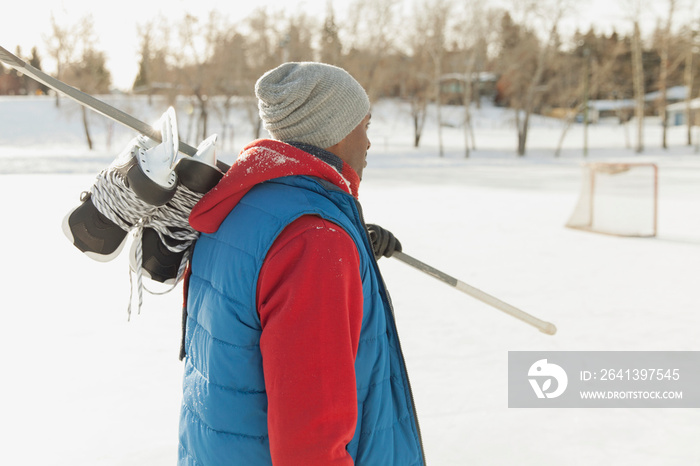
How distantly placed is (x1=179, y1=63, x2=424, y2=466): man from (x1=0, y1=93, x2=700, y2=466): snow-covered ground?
1.57 m

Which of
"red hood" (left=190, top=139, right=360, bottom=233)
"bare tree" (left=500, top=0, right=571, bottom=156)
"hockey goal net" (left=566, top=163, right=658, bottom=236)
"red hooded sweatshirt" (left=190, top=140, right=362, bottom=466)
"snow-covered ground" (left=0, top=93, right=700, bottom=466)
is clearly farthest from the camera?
"bare tree" (left=500, top=0, right=571, bottom=156)

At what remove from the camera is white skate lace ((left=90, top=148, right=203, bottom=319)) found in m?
1.39

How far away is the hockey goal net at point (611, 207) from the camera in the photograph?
29.0 ft

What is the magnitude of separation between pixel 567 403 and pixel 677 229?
257 inches

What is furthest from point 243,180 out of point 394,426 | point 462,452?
point 462,452

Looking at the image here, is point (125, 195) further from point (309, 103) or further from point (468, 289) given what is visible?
point (468, 289)

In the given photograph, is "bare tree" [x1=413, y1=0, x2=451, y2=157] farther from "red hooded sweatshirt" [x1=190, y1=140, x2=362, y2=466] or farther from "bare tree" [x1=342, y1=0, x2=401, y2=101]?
"red hooded sweatshirt" [x1=190, y1=140, x2=362, y2=466]

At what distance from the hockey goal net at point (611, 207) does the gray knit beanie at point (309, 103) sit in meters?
7.99

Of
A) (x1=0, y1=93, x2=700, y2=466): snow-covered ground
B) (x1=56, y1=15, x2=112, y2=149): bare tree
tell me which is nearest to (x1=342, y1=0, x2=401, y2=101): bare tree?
(x1=56, y1=15, x2=112, y2=149): bare tree

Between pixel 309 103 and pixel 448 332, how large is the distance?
10.7ft

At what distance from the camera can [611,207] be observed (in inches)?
390

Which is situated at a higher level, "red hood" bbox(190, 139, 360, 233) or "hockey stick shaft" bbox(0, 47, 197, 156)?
"hockey stick shaft" bbox(0, 47, 197, 156)

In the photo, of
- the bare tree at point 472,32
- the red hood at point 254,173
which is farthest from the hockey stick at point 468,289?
the bare tree at point 472,32

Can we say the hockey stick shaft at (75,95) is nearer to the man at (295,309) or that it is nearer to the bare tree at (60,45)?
the man at (295,309)
